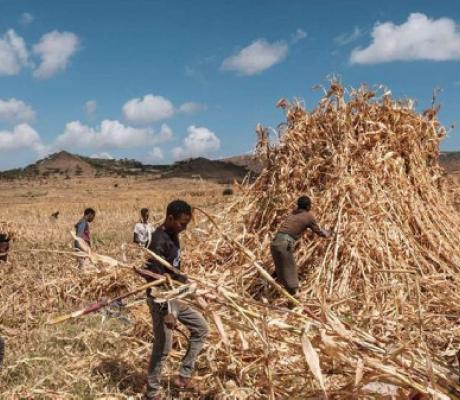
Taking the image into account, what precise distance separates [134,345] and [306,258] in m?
2.27

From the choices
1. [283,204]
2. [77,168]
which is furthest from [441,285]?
[77,168]

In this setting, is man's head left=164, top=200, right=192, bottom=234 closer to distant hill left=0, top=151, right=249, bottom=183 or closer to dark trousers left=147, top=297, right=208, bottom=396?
dark trousers left=147, top=297, right=208, bottom=396

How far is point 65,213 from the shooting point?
905 inches

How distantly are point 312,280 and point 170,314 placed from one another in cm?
285

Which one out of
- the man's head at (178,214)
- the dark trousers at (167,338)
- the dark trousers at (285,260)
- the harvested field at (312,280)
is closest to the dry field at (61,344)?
the harvested field at (312,280)

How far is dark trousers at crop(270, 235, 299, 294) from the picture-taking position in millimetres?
5852

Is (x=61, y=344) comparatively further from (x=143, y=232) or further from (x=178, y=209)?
(x=143, y=232)

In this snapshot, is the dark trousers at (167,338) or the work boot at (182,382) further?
the work boot at (182,382)

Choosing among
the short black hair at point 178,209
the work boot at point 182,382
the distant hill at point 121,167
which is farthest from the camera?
the distant hill at point 121,167

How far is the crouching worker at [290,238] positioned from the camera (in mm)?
5848

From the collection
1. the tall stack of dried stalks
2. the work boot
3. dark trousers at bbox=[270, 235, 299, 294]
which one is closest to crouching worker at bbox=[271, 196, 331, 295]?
dark trousers at bbox=[270, 235, 299, 294]

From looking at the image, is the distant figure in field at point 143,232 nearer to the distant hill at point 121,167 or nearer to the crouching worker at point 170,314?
the crouching worker at point 170,314

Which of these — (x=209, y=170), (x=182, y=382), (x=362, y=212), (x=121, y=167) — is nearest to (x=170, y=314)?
(x=182, y=382)

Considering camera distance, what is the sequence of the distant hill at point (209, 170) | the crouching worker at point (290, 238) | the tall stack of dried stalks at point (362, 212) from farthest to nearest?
the distant hill at point (209, 170) < the crouching worker at point (290, 238) < the tall stack of dried stalks at point (362, 212)
